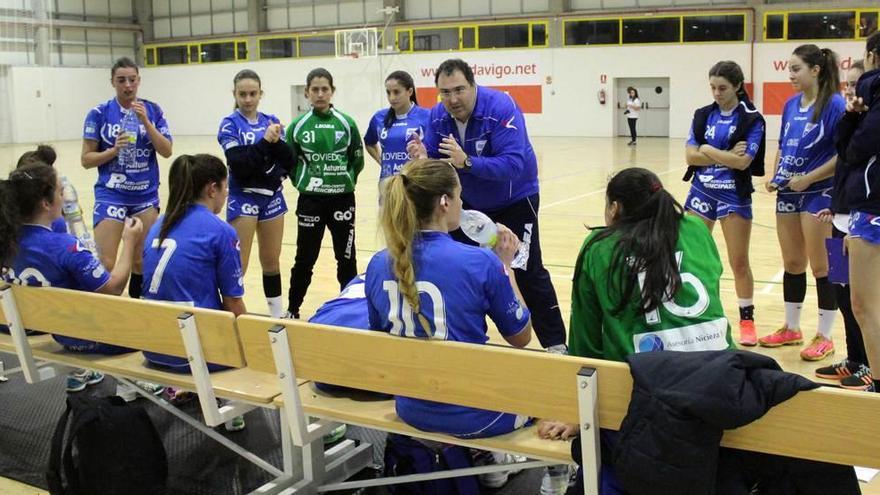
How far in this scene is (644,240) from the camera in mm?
2590

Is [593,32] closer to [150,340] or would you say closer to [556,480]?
[556,480]

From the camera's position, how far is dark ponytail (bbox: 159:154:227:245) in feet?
12.1

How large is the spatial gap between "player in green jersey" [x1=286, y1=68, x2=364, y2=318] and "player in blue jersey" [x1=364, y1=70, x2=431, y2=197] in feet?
0.94

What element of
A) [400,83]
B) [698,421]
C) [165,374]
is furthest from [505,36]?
[698,421]

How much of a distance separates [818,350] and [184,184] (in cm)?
366

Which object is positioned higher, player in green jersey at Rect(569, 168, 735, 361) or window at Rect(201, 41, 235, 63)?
window at Rect(201, 41, 235, 63)

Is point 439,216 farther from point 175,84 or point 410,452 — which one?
point 175,84

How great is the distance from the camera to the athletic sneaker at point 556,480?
11.2 feet

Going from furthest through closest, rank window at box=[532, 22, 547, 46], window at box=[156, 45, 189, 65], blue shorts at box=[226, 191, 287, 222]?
window at box=[156, 45, 189, 65] → window at box=[532, 22, 547, 46] → blue shorts at box=[226, 191, 287, 222]

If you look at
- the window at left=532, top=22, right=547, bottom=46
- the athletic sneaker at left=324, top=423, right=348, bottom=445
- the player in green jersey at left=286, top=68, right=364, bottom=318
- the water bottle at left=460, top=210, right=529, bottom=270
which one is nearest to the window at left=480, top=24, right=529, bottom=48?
the window at left=532, top=22, right=547, bottom=46

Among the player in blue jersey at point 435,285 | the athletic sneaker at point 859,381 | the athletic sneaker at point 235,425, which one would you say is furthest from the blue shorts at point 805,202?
the athletic sneaker at point 235,425

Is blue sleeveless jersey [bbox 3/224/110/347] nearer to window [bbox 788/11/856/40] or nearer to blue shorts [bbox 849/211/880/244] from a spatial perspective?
blue shorts [bbox 849/211/880/244]

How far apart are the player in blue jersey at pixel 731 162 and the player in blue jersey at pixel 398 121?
1.87m

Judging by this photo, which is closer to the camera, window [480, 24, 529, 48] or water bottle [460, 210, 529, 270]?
water bottle [460, 210, 529, 270]
